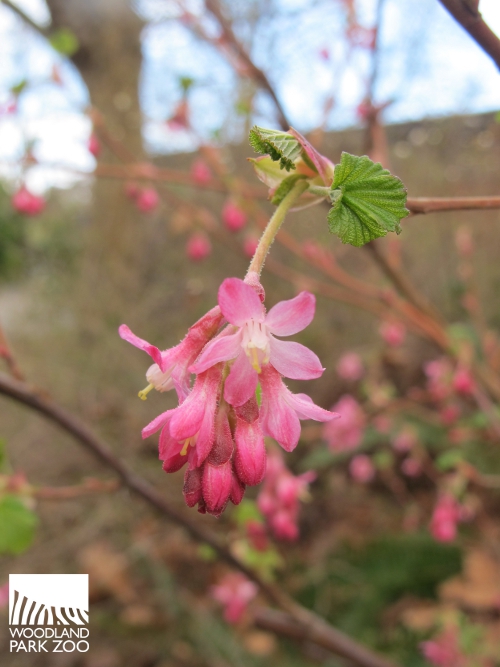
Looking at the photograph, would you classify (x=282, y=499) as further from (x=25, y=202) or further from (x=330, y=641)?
(x=25, y=202)

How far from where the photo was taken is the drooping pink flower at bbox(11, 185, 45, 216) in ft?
7.22

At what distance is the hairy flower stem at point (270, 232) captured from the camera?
0.42m

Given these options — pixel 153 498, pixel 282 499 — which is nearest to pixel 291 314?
pixel 153 498

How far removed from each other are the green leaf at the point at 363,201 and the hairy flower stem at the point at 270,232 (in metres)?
0.04

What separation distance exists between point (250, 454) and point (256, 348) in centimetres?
10

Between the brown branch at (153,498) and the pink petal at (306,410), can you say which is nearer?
the pink petal at (306,410)

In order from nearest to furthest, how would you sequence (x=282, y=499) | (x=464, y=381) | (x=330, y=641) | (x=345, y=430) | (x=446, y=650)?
1. (x=330, y=641)
2. (x=282, y=499)
3. (x=464, y=381)
4. (x=446, y=650)
5. (x=345, y=430)

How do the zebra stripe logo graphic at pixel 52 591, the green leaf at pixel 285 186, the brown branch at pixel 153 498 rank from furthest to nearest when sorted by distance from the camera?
1. the zebra stripe logo graphic at pixel 52 591
2. the brown branch at pixel 153 498
3. the green leaf at pixel 285 186

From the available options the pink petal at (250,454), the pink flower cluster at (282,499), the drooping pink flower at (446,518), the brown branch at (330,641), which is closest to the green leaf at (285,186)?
the pink petal at (250,454)

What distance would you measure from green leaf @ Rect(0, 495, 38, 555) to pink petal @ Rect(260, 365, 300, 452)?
0.84 meters

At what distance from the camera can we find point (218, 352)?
42 centimetres

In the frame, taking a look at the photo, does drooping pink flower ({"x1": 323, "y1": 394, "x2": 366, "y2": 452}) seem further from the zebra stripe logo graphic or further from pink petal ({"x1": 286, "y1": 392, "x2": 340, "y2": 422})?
pink petal ({"x1": 286, "y1": 392, "x2": 340, "y2": 422})

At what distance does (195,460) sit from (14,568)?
3.29m

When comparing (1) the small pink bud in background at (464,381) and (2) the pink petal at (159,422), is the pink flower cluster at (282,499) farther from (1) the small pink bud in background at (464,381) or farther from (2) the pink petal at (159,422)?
(2) the pink petal at (159,422)
